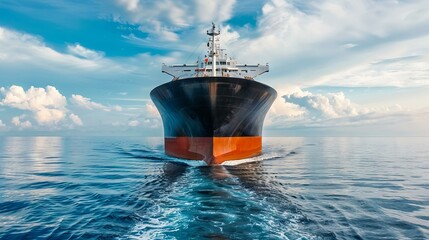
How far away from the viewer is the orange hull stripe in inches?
679

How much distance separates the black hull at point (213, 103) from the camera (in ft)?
54.6

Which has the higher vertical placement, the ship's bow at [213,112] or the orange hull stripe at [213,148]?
the ship's bow at [213,112]

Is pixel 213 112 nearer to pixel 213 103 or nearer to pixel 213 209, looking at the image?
pixel 213 103

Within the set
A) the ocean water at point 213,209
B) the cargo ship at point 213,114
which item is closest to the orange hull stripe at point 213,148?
the cargo ship at point 213,114

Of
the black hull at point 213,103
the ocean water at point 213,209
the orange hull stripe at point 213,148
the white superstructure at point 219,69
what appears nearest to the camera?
the ocean water at point 213,209

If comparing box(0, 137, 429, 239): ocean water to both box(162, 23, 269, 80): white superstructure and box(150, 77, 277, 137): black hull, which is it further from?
box(162, 23, 269, 80): white superstructure

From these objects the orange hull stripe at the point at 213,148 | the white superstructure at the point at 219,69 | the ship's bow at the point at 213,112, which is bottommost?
the orange hull stripe at the point at 213,148

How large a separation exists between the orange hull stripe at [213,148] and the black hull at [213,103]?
371 millimetres

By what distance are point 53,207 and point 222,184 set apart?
600 cm

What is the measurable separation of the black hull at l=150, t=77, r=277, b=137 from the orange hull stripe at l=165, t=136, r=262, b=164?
14.6 inches

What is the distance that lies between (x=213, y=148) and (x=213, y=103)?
2.71 m

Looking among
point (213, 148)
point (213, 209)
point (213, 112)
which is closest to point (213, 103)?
point (213, 112)

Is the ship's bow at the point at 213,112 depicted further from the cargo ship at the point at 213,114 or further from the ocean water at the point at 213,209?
the ocean water at the point at 213,209

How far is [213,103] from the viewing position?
1677cm
